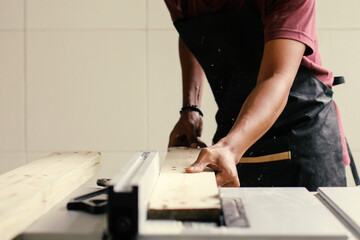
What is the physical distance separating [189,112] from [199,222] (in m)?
0.80

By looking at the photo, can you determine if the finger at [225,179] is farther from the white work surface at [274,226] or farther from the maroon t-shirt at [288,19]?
the maroon t-shirt at [288,19]

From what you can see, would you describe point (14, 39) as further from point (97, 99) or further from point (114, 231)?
point (114, 231)

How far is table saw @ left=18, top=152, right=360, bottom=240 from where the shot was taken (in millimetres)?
405

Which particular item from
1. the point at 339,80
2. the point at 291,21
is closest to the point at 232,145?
the point at 291,21

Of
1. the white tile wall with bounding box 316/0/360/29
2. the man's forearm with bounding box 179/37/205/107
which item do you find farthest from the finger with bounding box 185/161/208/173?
the white tile wall with bounding box 316/0/360/29

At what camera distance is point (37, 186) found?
0.56 meters

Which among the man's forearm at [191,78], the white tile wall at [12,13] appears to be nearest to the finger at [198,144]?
the man's forearm at [191,78]

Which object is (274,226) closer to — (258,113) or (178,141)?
(258,113)

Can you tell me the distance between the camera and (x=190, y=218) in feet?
1.50

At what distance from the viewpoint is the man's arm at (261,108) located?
727 millimetres

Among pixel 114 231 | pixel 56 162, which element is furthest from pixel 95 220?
pixel 56 162

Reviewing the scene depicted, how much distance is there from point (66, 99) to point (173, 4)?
1.05 meters

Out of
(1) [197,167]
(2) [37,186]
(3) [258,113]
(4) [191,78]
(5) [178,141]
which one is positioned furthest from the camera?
(4) [191,78]

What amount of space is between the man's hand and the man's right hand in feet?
1.44
